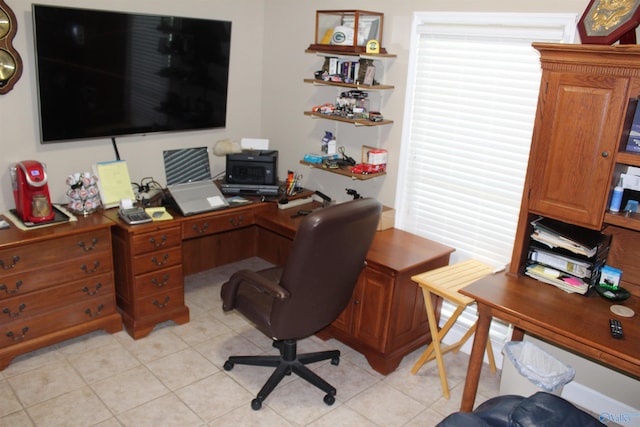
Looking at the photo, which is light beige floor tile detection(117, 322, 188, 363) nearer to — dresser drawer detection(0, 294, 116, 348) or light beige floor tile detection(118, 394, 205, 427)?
dresser drawer detection(0, 294, 116, 348)

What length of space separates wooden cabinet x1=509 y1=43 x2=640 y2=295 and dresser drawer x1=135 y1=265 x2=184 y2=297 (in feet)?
6.87

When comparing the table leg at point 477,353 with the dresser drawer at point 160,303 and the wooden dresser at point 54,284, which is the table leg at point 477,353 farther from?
the wooden dresser at point 54,284

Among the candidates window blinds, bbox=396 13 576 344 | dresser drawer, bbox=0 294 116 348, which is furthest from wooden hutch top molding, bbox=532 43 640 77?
dresser drawer, bbox=0 294 116 348

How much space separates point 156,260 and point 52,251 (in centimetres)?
58

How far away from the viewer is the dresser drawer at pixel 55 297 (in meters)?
2.91

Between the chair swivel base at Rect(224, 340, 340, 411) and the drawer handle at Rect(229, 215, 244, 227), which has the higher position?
the drawer handle at Rect(229, 215, 244, 227)

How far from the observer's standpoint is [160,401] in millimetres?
2799

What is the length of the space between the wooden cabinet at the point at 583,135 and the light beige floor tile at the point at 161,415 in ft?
6.35

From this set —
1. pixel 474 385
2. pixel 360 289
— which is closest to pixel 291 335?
pixel 360 289

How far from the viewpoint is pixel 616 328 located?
2.24 meters

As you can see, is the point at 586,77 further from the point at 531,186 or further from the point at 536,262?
the point at 536,262

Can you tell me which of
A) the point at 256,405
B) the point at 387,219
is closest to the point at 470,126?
the point at 387,219

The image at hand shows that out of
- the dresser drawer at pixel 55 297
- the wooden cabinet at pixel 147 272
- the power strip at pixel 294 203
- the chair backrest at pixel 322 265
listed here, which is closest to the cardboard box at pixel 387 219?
the power strip at pixel 294 203

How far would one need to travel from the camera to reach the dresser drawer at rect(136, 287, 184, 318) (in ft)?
10.9
